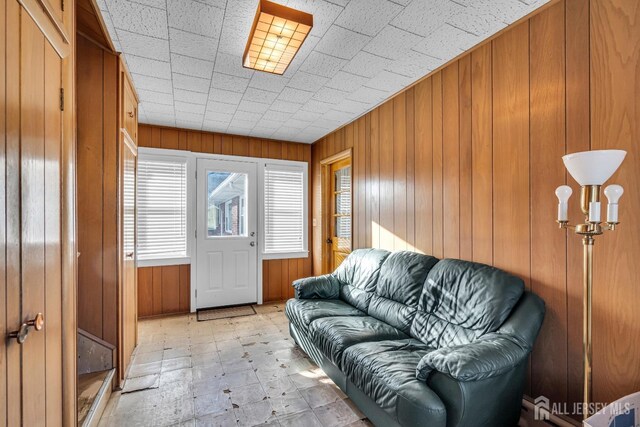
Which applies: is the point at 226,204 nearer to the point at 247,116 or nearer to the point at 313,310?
the point at 247,116

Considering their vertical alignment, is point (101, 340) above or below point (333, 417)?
above

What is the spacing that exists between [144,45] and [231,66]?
61cm

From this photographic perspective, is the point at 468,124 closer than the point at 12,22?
No

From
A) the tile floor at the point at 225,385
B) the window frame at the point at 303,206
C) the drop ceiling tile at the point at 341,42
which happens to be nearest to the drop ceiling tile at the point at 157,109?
the window frame at the point at 303,206

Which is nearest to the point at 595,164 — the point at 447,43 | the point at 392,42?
the point at 447,43

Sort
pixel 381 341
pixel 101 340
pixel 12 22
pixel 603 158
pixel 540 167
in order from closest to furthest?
pixel 12 22, pixel 603 158, pixel 540 167, pixel 381 341, pixel 101 340

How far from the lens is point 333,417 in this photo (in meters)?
1.95

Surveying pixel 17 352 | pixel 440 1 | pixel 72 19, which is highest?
pixel 440 1

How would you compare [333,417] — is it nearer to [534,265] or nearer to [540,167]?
[534,265]

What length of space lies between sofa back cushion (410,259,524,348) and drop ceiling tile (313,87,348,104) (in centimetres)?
184

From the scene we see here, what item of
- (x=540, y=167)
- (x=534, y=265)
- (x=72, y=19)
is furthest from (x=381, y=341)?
(x=72, y=19)

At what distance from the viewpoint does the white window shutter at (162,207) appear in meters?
3.79

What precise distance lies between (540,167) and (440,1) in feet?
3.72

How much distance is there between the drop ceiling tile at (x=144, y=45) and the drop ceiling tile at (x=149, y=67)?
6 centimetres
